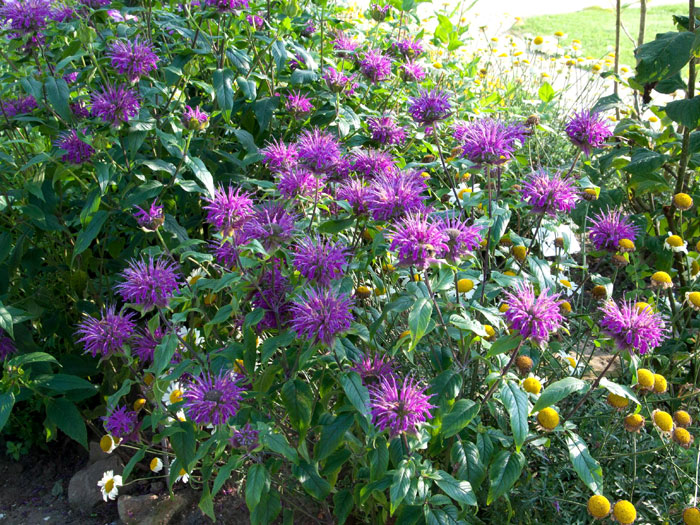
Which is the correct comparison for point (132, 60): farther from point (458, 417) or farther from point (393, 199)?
point (458, 417)

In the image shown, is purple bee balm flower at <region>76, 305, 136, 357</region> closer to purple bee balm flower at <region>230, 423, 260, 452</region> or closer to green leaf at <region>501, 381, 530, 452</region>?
purple bee balm flower at <region>230, 423, 260, 452</region>

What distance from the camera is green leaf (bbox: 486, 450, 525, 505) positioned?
57.6 inches

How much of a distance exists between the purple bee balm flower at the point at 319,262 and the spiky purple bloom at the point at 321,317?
0.06 meters

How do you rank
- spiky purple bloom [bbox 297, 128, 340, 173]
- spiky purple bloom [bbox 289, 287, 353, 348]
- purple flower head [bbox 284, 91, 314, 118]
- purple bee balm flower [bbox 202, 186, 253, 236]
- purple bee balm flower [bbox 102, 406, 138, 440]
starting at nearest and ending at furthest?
1. spiky purple bloom [bbox 289, 287, 353, 348]
2. purple bee balm flower [bbox 202, 186, 253, 236]
3. spiky purple bloom [bbox 297, 128, 340, 173]
4. purple bee balm flower [bbox 102, 406, 138, 440]
5. purple flower head [bbox 284, 91, 314, 118]

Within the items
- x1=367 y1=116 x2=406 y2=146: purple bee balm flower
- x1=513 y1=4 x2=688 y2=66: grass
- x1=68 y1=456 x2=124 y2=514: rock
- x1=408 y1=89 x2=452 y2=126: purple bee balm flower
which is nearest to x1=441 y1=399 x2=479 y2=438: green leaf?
x1=408 y1=89 x2=452 y2=126: purple bee balm flower

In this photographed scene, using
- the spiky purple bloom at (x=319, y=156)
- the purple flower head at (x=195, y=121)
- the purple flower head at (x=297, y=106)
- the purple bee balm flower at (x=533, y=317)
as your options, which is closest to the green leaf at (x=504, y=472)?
the purple bee balm flower at (x=533, y=317)

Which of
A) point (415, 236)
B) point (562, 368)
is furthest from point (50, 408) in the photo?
point (562, 368)

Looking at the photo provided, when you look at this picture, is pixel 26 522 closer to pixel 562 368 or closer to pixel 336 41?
pixel 562 368

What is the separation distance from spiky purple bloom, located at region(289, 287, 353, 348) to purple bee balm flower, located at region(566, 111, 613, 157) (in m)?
0.89

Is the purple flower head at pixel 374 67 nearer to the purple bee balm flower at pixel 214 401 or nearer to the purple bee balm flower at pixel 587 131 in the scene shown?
the purple bee balm flower at pixel 587 131

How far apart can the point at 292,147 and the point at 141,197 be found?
0.50 metres

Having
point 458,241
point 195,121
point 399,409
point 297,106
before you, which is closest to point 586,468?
point 399,409

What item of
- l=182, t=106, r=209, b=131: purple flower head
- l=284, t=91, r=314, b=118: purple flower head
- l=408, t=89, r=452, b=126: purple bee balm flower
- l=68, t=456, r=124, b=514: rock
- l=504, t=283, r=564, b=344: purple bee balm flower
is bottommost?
l=68, t=456, r=124, b=514: rock

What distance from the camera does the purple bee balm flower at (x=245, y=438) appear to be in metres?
1.52
